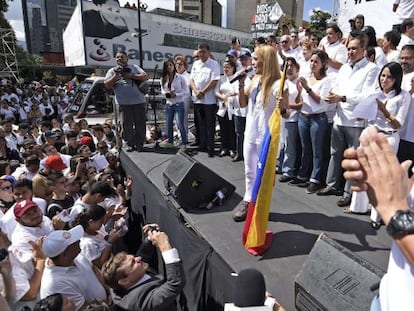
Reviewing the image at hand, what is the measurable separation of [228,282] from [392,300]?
1536 mm

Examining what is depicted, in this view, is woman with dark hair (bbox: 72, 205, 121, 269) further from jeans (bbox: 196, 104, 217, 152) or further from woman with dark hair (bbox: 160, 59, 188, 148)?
woman with dark hair (bbox: 160, 59, 188, 148)

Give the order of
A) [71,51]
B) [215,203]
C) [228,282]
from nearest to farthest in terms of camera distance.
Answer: [228,282] < [215,203] < [71,51]

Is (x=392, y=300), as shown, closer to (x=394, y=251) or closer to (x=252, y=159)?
(x=394, y=251)

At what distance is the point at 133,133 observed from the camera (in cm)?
584

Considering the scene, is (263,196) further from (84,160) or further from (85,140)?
(85,140)

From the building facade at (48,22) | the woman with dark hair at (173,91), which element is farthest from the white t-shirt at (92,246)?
the building facade at (48,22)

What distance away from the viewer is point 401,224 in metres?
0.82

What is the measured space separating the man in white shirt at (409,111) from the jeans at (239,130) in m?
2.03

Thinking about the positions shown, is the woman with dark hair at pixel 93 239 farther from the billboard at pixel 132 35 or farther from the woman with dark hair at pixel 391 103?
the billboard at pixel 132 35

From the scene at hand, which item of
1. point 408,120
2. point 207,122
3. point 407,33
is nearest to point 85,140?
point 207,122

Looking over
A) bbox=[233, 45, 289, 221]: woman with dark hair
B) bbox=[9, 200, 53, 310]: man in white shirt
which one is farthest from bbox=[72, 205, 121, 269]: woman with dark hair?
bbox=[233, 45, 289, 221]: woman with dark hair

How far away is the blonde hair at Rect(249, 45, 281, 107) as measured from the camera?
2.82 metres

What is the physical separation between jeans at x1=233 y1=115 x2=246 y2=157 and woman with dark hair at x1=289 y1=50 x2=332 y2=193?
103cm

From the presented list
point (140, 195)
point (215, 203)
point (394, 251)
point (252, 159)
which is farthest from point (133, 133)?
point (394, 251)
